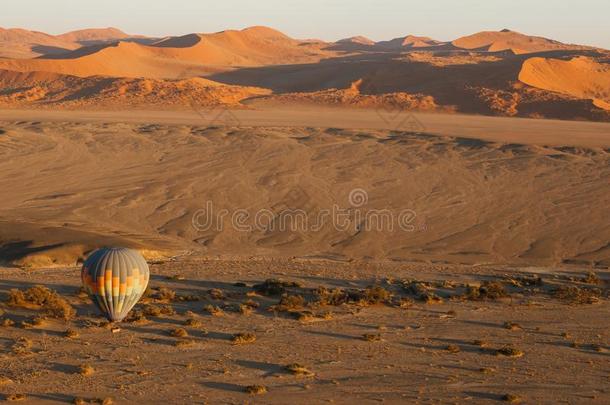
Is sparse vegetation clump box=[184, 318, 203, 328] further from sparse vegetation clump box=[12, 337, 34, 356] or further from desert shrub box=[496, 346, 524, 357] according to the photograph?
desert shrub box=[496, 346, 524, 357]

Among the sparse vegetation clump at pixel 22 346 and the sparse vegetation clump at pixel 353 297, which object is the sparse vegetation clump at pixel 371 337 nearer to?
the sparse vegetation clump at pixel 353 297

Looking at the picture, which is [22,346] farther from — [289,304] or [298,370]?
[289,304]

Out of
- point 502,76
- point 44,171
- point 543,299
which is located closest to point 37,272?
point 543,299

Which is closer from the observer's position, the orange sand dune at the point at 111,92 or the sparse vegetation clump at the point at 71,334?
the sparse vegetation clump at the point at 71,334

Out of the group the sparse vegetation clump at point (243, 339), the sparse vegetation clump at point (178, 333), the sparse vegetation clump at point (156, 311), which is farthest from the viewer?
the sparse vegetation clump at point (156, 311)

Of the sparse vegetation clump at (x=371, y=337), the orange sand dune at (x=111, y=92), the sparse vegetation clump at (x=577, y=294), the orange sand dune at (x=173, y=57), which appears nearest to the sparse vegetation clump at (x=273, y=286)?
the sparse vegetation clump at (x=371, y=337)

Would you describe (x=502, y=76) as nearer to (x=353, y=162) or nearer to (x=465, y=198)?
(x=353, y=162)
